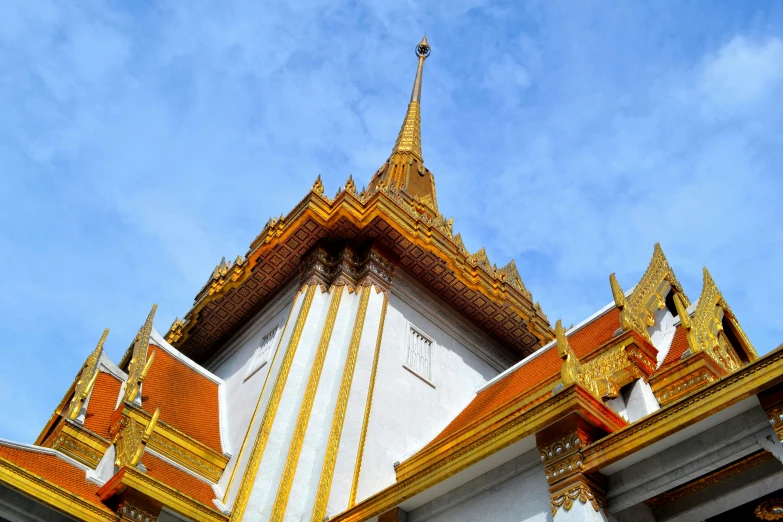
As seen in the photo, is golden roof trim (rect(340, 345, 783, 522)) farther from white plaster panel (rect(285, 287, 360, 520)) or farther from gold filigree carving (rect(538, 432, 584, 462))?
white plaster panel (rect(285, 287, 360, 520))

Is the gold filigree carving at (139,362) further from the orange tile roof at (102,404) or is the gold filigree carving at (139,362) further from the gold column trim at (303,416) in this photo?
the gold column trim at (303,416)

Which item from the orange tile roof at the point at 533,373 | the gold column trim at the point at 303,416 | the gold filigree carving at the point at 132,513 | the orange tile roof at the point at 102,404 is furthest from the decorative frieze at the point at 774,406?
the orange tile roof at the point at 102,404

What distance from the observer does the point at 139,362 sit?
12445mm

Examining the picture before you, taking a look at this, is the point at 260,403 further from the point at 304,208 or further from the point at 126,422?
the point at 304,208

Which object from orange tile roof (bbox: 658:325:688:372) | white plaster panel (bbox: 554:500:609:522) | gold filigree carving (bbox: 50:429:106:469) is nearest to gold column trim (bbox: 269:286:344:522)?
gold filigree carving (bbox: 50:429:106:469)

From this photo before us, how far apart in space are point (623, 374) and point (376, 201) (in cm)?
629

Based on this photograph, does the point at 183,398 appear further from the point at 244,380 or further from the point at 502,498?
the point at 502,498

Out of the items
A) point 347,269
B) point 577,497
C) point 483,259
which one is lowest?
point 577,497

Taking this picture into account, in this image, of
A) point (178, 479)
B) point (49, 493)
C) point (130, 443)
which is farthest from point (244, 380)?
point (49, 493)

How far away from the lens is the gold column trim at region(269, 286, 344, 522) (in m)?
9.50

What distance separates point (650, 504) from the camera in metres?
6.53

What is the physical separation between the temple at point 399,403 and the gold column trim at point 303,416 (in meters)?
0.03

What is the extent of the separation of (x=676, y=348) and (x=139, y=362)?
863 centimetres

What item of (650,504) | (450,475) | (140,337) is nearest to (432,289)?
(140,337)
